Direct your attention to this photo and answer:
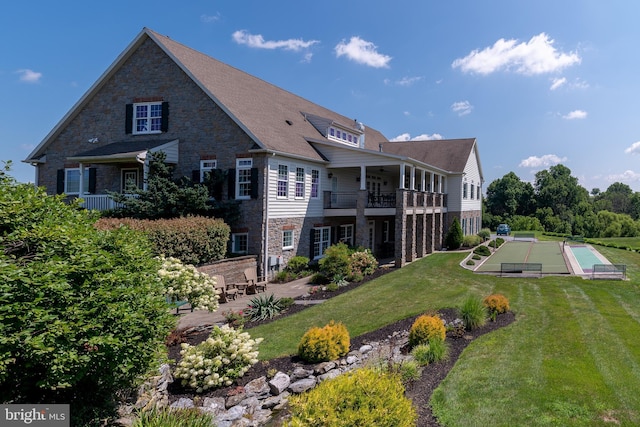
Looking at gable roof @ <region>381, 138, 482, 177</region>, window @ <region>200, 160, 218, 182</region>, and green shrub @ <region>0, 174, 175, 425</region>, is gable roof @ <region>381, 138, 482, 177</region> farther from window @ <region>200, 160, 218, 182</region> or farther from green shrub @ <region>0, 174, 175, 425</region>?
green shrub @ <region>0, 174, 175, 425</region>

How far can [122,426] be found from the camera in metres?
6.00

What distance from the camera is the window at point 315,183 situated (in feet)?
75.7

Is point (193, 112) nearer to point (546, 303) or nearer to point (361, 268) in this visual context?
point (361, 268)

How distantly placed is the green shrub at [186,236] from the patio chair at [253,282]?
1.39 m

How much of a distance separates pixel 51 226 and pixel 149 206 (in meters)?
13.0

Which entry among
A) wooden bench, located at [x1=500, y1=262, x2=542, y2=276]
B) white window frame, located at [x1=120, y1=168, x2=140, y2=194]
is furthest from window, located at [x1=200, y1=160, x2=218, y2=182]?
wooden bench, located at [x1=500, y1=262, x2=542, y2=276]

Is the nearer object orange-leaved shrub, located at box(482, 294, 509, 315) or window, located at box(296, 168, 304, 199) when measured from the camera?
orange-leaved shrub, located at box(482, 294, 509, 315)

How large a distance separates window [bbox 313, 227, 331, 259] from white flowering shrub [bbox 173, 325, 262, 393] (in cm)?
1452

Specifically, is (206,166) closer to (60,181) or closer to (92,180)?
(92,180)

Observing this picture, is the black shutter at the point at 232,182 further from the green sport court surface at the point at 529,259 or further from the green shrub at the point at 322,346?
the green sport court surface at the point at 529,259

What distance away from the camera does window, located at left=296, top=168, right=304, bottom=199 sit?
71.2ft

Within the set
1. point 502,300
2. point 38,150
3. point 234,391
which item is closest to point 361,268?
point 502,300

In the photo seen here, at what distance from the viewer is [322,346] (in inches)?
356

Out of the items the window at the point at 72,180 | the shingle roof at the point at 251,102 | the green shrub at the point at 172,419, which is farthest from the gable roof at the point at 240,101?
the green shrub at the point at 172,419
